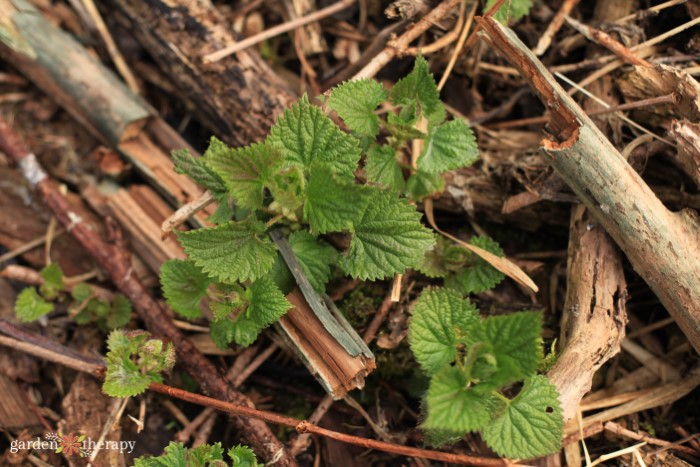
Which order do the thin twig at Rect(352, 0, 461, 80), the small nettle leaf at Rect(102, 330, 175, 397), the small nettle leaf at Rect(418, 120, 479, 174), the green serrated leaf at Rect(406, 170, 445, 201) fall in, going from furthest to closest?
the thin twig at Rect(352, 0, 461, 80) < the green serrated leaf at Rect(406, 170, 445, 201) < the small nettle leaf at Rect(418, 120, 479, 174) < the small nettle leaf at Rect(102, 330, 175, 397)

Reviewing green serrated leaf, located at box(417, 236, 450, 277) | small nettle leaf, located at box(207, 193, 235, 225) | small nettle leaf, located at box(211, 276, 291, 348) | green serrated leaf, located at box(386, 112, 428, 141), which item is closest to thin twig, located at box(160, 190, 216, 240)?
small nettle leaf, located at box(207, 193, 235, 225)

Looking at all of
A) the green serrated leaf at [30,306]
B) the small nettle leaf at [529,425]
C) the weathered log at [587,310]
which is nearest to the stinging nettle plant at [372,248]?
the small nettle leaf at [529,425]

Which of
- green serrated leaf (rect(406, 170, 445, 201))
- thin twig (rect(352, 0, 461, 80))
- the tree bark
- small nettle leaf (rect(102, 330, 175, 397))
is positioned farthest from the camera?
the tree bark

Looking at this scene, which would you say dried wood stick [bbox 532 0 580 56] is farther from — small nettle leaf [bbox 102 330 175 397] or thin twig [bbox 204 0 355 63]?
small nettle leaf [bbox 102 330 175 397]

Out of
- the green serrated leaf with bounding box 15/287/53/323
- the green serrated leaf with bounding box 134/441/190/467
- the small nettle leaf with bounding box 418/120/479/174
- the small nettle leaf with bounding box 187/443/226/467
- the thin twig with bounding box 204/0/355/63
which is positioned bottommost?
the small nettle leaf with bounding box 187/443/226/467

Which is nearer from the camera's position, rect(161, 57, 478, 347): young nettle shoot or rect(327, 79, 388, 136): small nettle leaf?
rect(161, 57, 478, 347): young nettle shoot

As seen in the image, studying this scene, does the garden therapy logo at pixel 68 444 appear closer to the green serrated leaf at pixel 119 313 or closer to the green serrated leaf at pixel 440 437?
the green serrated leaf at pixel 119 313

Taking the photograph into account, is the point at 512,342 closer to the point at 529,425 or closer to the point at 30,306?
the point at 529,425
